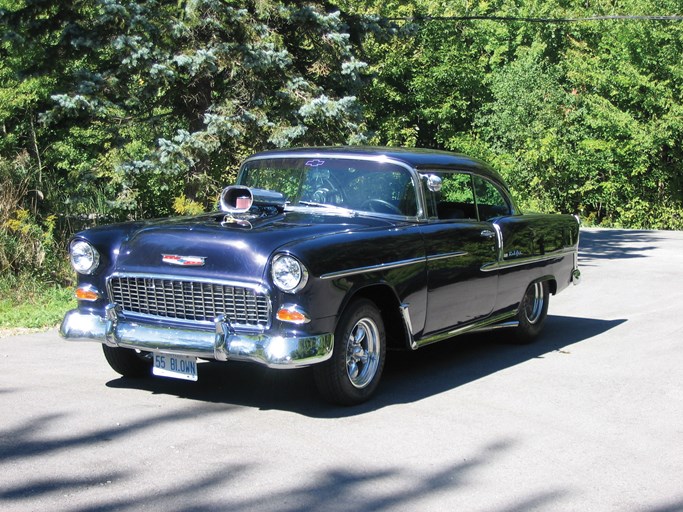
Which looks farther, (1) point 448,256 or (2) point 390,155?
(2) point 390,155

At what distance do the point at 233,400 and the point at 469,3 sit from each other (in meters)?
30.3

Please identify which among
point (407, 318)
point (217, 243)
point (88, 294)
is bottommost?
point (407, 318)


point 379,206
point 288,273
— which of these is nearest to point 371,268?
point 288,273

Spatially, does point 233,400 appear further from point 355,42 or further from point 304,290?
point 355,42

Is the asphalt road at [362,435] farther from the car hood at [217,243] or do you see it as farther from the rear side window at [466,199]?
the rear side window at [466,199]

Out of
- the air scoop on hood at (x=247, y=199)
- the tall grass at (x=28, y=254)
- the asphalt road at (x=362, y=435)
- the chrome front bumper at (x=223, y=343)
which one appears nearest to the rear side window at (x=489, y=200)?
the asphalt road at (x=362, y=435)

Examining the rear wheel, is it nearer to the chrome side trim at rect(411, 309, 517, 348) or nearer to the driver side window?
the chrome side trim at rect(411, 309, 517, 348)

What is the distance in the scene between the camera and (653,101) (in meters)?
27.9

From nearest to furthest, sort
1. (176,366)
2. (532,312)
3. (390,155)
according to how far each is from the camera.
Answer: (176,366) → (390,155) → (532,312)

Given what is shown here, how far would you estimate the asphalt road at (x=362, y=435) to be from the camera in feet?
15.5

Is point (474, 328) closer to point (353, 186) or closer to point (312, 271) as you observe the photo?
point (353, 186)

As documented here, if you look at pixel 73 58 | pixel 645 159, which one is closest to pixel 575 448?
pixel 73 58

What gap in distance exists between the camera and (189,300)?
6141mm

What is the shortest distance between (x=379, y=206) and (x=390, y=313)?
0.85m
